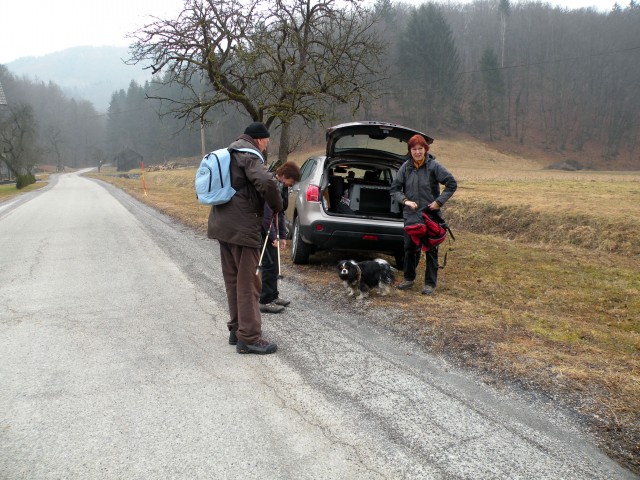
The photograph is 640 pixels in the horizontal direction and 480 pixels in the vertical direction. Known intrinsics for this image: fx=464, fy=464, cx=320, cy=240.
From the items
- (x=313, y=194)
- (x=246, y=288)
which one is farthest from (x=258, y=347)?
(x=313, y=194)

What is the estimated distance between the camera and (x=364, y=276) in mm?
5566

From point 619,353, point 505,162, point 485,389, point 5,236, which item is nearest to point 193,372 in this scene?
point 485,389

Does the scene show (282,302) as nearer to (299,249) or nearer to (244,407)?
(299,249)

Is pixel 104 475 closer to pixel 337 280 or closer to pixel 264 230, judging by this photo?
pixel 264 230

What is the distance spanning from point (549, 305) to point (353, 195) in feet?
10.8

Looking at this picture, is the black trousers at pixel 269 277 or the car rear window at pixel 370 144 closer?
the black trousers at pixel 269 277

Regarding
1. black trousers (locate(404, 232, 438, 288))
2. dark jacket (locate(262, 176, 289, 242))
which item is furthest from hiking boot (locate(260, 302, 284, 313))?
black trousers (locate(404, 232, 438, 288))

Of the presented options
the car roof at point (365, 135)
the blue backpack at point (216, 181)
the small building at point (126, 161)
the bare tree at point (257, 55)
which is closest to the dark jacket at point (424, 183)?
the car roof at point (365, 135)

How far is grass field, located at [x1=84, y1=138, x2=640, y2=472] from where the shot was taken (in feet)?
10.8

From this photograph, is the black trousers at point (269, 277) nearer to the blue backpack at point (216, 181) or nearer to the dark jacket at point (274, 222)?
the dark jacket at point (274, 222)

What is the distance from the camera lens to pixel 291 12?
44.3ft

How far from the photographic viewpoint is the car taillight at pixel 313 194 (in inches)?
260

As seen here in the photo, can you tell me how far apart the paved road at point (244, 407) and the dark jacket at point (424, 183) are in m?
1.74

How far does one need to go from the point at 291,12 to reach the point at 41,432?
43.4 feet
